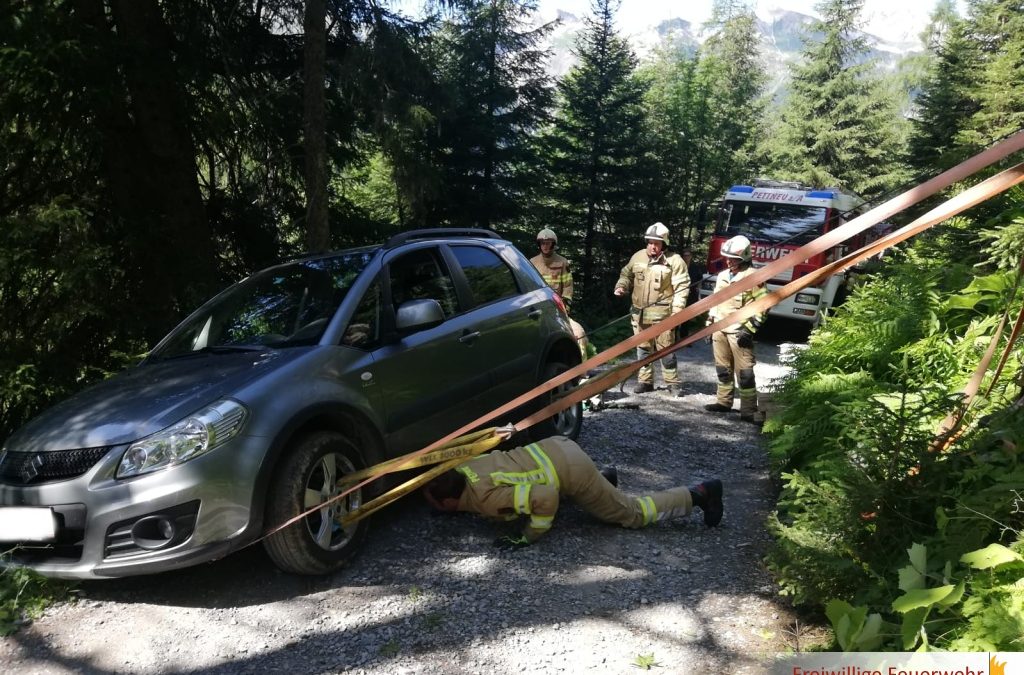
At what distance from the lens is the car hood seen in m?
3.31

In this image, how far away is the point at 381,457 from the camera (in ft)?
13.2

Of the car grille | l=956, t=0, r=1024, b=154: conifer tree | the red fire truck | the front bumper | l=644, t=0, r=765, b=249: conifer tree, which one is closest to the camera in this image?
the front bumper

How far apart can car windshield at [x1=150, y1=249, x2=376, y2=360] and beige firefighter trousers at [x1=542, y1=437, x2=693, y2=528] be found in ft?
5.27

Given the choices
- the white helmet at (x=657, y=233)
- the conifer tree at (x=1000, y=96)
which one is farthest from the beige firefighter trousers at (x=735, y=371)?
the conifer tree at (x=1000, y=96)

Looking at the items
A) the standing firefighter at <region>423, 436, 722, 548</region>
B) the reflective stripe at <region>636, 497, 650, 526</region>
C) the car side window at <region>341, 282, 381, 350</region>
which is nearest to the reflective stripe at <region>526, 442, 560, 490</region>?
the standing firefighter at <region>423, 436, 722, 548</region>

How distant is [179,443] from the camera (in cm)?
324

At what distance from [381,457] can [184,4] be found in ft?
21.2

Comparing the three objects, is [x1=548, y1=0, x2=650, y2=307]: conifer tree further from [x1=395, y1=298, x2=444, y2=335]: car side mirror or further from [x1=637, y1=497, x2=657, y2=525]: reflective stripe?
[x1=637, y1=497, x2=657, y2=525]: reflective stripe

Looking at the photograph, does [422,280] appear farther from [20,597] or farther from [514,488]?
[20,597]

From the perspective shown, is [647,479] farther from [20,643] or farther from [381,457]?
[20,643]

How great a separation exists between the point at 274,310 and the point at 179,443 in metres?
1.32

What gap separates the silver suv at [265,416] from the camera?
3207mm

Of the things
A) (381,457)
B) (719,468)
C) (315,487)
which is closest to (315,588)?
(315,487)

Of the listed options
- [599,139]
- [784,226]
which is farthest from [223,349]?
[599,139]
